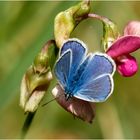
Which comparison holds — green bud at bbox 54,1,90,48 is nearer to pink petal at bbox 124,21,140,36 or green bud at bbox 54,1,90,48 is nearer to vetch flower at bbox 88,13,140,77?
vetch flower at bbox 88,13,140,77

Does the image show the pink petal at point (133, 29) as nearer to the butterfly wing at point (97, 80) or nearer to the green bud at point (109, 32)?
the green bud at point (109, 32)

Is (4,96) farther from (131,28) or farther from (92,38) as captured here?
(92,38)

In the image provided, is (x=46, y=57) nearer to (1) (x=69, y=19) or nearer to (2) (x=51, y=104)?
(1) (x=69, y=19)

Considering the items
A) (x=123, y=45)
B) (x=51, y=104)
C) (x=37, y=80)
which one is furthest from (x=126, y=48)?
(x=51, y=104)

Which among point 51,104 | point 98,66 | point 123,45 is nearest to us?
point 98,66

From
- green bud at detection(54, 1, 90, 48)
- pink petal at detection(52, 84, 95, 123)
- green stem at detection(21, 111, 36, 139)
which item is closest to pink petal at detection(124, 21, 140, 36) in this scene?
green bud at detection(54, 1, 90, 48)

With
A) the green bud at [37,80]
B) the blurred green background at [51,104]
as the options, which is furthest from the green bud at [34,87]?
the blurred green background at [51,104]
